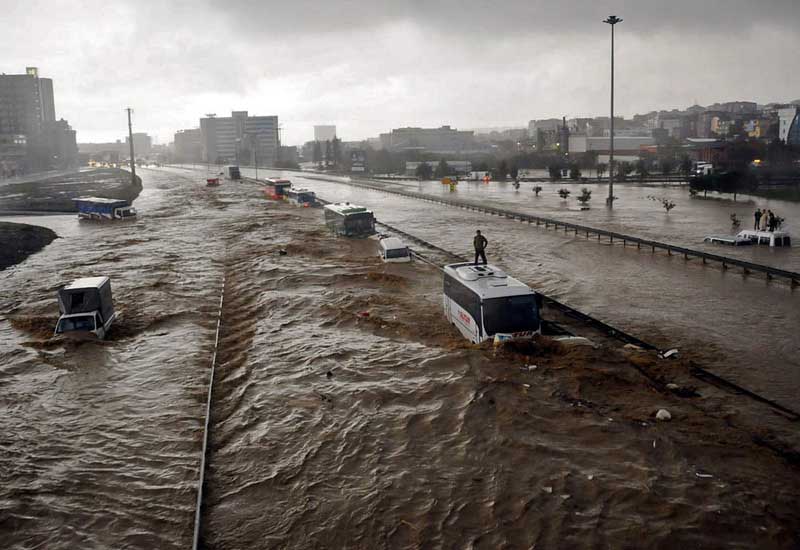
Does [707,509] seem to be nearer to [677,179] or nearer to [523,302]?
[523,302]

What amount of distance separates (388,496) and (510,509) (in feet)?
6.94

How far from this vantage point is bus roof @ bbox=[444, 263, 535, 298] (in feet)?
53.0

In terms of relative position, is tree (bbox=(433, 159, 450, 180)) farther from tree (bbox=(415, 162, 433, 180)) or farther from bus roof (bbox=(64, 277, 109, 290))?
bus roof (bbox=(64, 277, 109, 290))

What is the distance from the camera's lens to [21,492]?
11.6m

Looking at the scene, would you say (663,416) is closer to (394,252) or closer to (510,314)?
(510,314)

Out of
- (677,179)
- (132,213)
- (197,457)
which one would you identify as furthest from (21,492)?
(677,179)

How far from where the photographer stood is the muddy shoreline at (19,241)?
122ft

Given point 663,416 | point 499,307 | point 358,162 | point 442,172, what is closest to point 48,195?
point 442,172

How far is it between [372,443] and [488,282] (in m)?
5.85

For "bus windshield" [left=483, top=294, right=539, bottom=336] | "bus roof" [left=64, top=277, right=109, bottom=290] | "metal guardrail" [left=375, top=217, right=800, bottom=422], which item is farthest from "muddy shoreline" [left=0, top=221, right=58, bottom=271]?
"metal guardrail" [left=375, top=217, right=800, bottom=422]

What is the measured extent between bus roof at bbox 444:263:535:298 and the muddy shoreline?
2900 centimetres

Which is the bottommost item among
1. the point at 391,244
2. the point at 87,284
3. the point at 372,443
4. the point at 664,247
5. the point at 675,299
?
the point at 372,443

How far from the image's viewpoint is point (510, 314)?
16234mm

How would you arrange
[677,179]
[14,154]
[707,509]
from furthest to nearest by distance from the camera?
[14,154] < [677,179] < [707,509]
